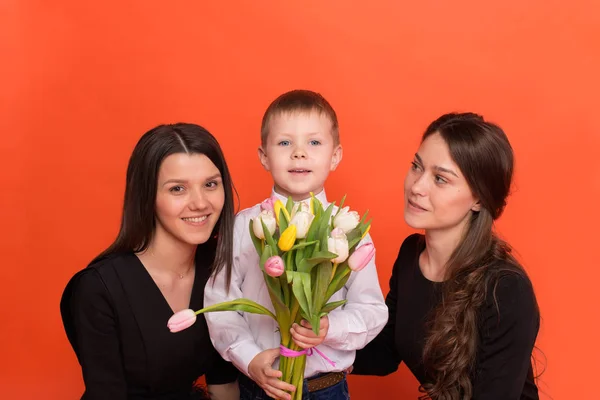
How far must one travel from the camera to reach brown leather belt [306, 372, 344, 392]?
2.60 metres

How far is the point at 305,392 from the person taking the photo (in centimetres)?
256

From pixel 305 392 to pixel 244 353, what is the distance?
0.26 metres

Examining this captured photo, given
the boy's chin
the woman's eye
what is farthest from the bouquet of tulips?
the woman's eye

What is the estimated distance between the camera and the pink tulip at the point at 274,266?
2.02 metres

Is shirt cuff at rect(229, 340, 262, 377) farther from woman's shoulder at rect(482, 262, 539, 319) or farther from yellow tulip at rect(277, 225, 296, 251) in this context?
woman's shoulder at rect(482, 262, 539, 319)

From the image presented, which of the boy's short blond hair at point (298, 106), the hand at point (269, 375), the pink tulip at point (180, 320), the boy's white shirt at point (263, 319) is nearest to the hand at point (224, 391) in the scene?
the boy's white shirt at point (263, 319)

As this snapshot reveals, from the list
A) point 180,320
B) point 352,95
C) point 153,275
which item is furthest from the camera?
point 352,95

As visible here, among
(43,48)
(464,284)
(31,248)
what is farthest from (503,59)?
(31,248)

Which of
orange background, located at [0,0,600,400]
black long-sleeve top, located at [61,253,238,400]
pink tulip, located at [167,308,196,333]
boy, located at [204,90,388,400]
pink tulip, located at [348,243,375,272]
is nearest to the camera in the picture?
pink tulip, located at [167,308,196,333]

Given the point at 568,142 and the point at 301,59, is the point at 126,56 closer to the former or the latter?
the point at 301,59

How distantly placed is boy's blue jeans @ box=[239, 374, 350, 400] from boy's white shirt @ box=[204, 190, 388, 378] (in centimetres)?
7

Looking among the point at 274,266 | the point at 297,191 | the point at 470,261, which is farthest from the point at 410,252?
the point at 274,266

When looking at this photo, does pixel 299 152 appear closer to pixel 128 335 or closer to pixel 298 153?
pixel 298 153

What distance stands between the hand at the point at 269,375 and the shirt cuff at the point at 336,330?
18 cm
